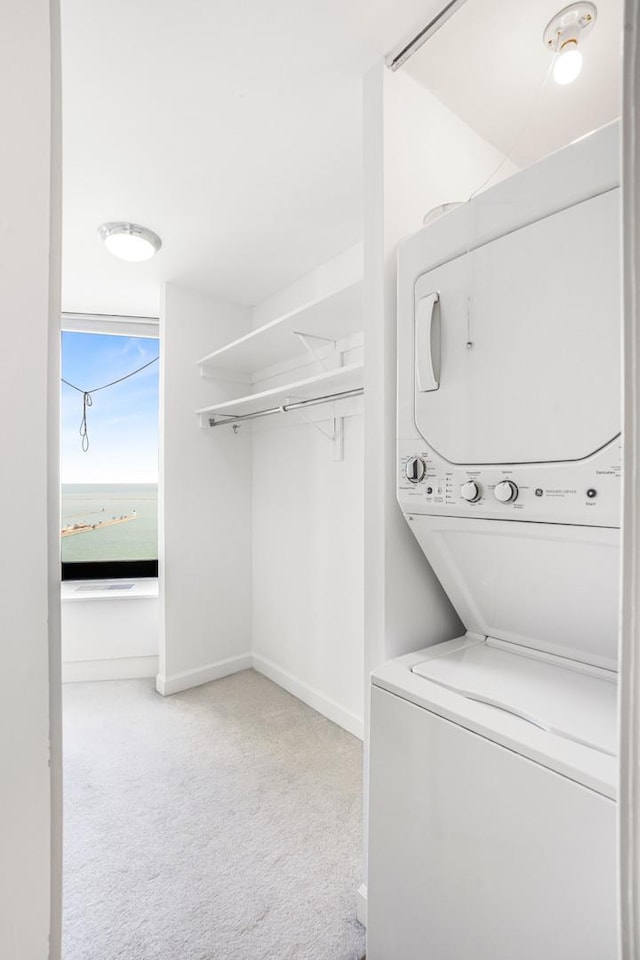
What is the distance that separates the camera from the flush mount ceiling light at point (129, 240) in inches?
88.7

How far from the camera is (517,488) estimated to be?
97 centimetres

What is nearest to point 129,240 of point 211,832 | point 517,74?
point 517,74

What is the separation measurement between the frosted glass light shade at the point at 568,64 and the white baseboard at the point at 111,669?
3564 millimetres

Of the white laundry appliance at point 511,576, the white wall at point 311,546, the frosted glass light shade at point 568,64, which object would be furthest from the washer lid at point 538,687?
the frosted glass light shade at point 568,64

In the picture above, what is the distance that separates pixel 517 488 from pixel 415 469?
0.90ft

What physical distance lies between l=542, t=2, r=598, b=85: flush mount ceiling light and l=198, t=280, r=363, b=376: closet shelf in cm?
79

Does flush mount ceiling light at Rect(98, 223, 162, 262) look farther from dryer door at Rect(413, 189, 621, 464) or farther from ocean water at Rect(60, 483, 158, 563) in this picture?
dryer door at Rect(413, 189, 621, 464)

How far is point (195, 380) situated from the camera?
3.06 m

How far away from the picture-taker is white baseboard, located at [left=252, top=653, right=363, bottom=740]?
2426 mm

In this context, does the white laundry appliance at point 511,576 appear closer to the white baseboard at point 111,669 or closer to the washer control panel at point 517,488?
the washer control panel at point 517,488

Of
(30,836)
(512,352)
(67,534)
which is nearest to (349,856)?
(30,836)

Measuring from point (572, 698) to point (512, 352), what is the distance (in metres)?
0.73

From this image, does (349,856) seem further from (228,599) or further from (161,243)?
(161,243)

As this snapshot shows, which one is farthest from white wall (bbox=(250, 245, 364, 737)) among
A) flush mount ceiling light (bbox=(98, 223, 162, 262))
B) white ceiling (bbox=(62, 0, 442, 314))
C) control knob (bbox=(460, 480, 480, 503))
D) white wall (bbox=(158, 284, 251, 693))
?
control knob (bbox=(460, 480, 480, 503))
